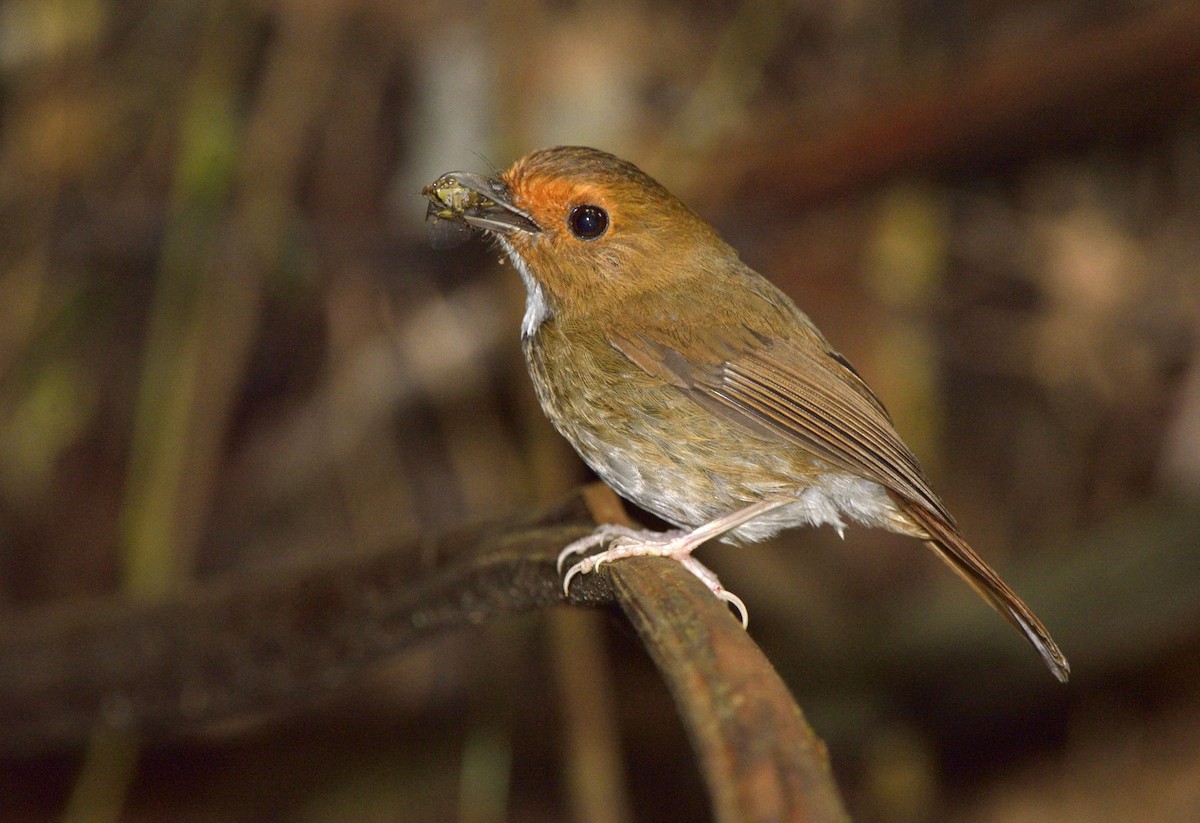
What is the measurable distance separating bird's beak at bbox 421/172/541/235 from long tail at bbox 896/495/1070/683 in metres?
1.19

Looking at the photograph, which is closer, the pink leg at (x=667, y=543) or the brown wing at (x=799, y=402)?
the pink leg at (x=667, y=543)

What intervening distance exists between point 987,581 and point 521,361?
2808 millimetres

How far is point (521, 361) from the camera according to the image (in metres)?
5.65

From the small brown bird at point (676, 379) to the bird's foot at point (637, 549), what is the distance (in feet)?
0.05

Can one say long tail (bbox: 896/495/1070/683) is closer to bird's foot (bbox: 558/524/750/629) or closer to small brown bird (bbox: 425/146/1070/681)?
small brown bird (bbox: 425/146/1070/681)

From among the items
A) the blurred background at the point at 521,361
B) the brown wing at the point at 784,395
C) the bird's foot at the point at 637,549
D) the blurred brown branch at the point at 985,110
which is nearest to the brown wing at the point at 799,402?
the brown wing at the point at 784,395

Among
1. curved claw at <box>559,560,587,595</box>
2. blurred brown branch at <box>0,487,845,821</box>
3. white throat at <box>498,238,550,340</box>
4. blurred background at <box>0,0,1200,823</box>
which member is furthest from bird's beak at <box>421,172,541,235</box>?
blurred background at <box>0,0,1200,823</box>

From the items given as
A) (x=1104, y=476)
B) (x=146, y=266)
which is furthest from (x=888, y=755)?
(x=146, y=266)

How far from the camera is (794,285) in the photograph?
638cm

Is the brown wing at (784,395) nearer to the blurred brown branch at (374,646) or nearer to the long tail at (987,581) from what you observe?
the long tail at (987,581)

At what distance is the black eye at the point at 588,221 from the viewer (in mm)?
3391

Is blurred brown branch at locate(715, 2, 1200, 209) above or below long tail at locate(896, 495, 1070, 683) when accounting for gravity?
above

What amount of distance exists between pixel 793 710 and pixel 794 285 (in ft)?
15.8

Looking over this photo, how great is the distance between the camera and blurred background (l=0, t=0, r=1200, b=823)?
5.17 metres
